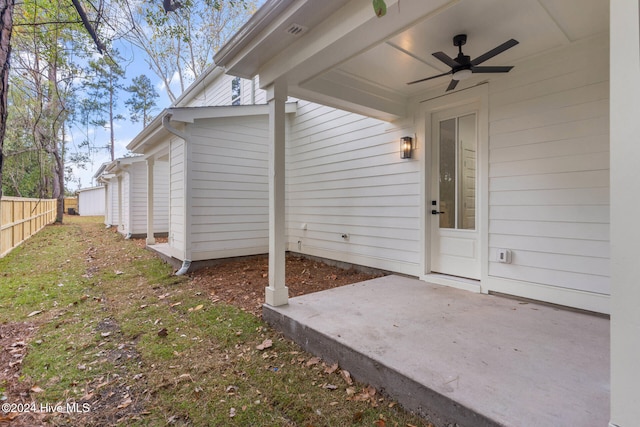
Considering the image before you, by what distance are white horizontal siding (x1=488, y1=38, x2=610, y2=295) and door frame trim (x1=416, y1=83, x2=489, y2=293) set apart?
7 centimetres

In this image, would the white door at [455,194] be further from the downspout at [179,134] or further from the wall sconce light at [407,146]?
the downspout at [179,134]

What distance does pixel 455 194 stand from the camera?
410 cm

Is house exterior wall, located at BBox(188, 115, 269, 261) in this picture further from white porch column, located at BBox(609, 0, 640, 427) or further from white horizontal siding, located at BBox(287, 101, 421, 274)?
white porch column, located at BBox(609, 0, 640, 427)

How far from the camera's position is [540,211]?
10.7 feet

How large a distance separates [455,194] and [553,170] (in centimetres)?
113

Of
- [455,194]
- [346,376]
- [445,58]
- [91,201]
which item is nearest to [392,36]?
[445,58]

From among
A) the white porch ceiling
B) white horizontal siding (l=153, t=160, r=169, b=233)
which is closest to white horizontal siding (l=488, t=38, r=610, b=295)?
the white porch ceiling

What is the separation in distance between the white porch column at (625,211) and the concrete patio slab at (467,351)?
44 cm

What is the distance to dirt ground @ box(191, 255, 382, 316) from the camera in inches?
162

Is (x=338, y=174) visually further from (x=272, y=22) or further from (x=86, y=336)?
(x=86, y=336)

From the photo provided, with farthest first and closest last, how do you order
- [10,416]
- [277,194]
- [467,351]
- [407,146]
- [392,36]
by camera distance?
[407,146], [277,194], [392,36], [467,351], [10,416]

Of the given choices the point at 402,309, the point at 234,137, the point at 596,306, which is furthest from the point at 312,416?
the point at 234,137

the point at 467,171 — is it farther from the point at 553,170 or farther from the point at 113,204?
the point at 113,204

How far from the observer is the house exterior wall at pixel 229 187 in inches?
223
